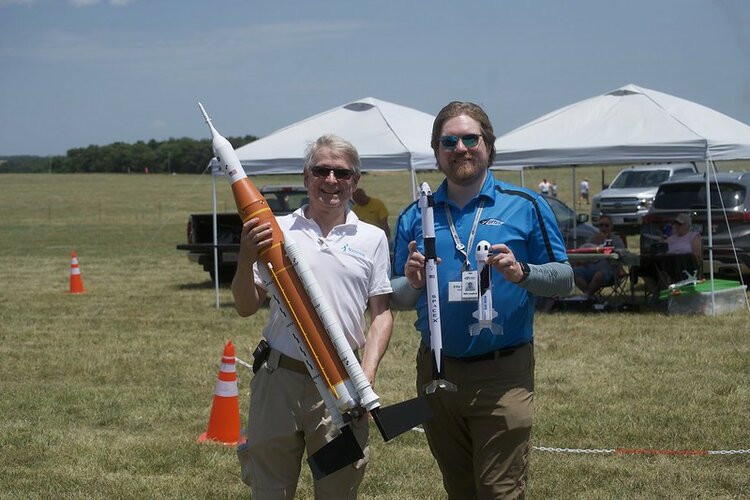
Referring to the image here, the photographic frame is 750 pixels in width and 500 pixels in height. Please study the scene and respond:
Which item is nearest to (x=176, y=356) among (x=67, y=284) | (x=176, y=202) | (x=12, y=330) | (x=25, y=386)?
(x=25, y=386)

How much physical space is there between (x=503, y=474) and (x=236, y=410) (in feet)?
11.8

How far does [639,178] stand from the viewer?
30.2 meters

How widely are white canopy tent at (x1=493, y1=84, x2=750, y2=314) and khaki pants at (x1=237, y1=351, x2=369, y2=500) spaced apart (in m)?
9.55

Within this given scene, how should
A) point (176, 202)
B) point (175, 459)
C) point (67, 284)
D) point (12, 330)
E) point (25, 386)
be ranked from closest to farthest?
point (175, 459)
point (25, 386)
point (12, 330)
point (67, 284)
point (176, 202)

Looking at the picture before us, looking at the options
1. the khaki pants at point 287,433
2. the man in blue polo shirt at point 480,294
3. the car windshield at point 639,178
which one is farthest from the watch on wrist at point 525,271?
the car windshield at point 639,178

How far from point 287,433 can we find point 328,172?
1.03 m

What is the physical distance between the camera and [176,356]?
34.4ft

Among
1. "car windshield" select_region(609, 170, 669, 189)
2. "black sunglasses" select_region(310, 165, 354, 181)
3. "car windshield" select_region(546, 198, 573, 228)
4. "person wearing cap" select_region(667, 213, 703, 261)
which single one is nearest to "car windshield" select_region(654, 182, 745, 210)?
"car windshield" select_region(546, 198, 573, 228)

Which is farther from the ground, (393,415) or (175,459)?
(393,415)

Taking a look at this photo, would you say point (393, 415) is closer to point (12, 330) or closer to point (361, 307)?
point (361, 307)

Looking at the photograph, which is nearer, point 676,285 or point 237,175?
point 237,175

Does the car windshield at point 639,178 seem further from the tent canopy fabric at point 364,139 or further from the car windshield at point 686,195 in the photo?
the tent canopy fabric at point 364,139

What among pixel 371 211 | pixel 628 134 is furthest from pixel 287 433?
pixel 371 211

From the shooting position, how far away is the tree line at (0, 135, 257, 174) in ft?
304
